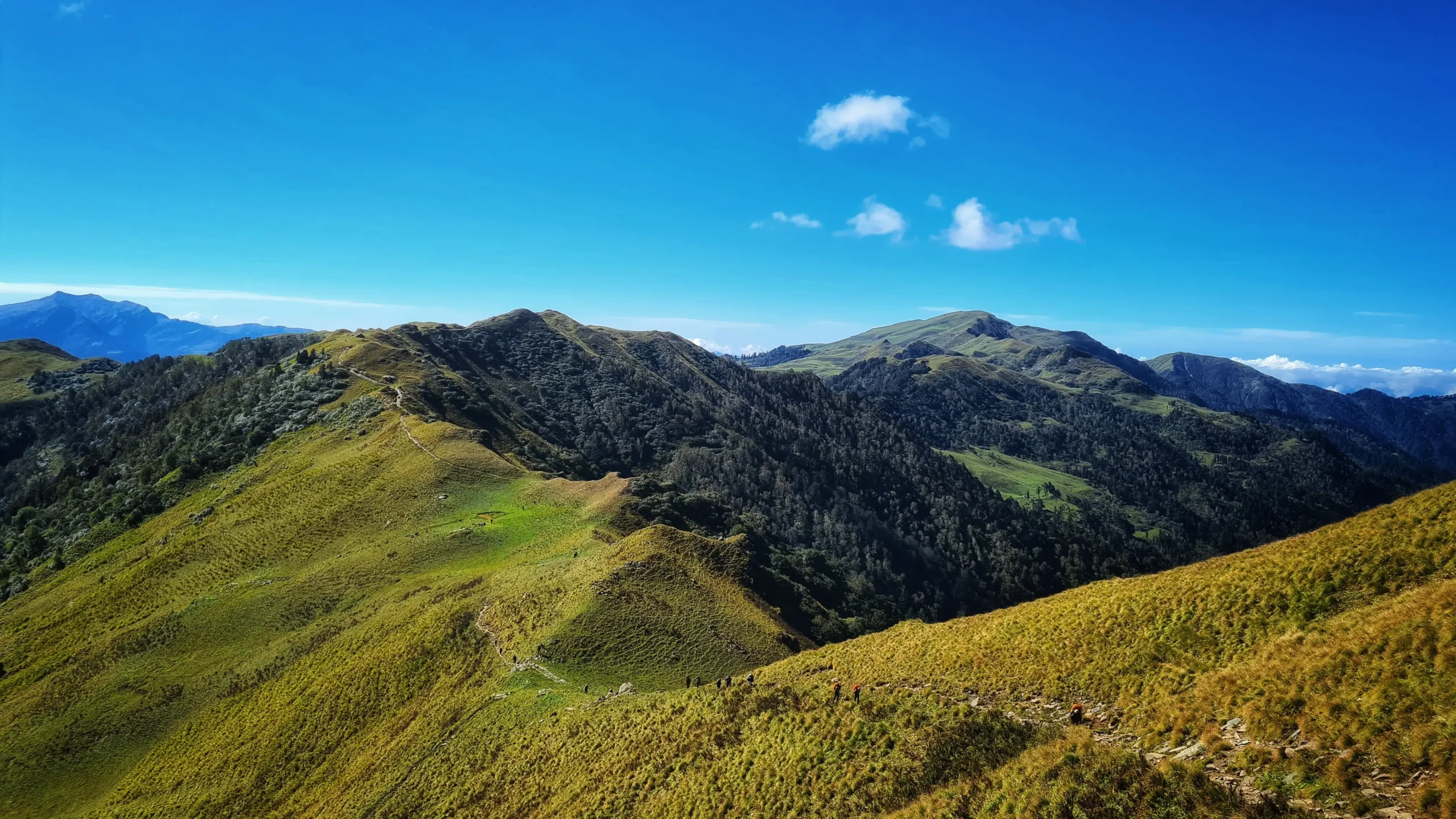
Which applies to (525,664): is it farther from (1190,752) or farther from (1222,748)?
(1222,748)

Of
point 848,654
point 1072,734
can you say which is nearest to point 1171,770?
point 1072,734

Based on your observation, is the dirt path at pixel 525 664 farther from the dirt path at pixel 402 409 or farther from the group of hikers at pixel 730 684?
the dirt path at pixel 402 409

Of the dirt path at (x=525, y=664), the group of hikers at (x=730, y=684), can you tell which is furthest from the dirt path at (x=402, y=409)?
the group of hikers at (x=730, y=684)

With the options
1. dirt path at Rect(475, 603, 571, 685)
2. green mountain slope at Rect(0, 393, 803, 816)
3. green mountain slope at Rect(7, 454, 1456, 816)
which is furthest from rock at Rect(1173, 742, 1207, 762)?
dirt path at Rect(475, 603, 571, 685)

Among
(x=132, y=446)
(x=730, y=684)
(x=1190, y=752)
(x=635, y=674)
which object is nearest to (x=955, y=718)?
(x=1190, y=752)

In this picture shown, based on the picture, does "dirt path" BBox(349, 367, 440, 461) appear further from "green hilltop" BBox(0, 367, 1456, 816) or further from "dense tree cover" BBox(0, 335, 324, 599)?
"green hilltop" BBox(0, 367, 1456, 816)

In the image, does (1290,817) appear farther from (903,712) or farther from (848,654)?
(848,654)
